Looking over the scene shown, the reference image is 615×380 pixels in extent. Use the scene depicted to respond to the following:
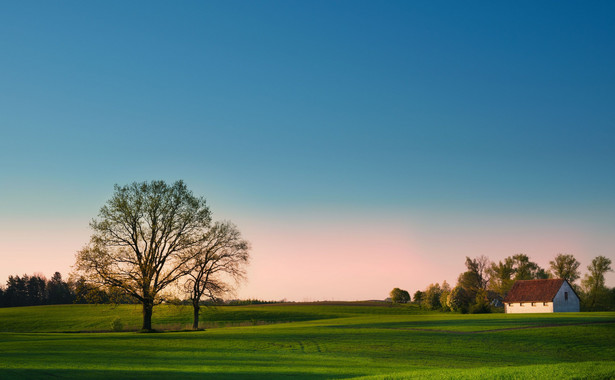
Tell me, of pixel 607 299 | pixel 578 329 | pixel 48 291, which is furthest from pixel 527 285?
pixel 48 291

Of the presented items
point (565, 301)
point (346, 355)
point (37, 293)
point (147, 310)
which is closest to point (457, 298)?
point (565, 301)

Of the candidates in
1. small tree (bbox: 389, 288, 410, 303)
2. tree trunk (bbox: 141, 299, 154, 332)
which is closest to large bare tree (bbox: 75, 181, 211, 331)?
tree trunk (bbox: 141, 299, 154, 332)

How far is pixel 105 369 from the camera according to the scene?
21109 millimetres

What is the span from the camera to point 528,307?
3442 inches

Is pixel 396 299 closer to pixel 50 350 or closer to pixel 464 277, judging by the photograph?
pixel 464 277

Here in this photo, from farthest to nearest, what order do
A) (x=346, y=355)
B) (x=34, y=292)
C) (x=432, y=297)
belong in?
(x=34, y=292)
(x=432, y=297)
(x=346, y=355)

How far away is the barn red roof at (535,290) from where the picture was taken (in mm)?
84625

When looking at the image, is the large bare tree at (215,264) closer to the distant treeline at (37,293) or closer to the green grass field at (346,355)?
the green grass field at (346,355)

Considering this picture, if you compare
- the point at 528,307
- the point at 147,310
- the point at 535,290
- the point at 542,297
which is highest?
the point at 147,310

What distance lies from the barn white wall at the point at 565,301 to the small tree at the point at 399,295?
4009 cm

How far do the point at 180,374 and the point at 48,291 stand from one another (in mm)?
115940

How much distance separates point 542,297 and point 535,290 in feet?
7.24

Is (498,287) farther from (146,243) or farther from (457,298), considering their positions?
(146,243)

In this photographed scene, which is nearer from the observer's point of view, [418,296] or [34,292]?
[418,296]
